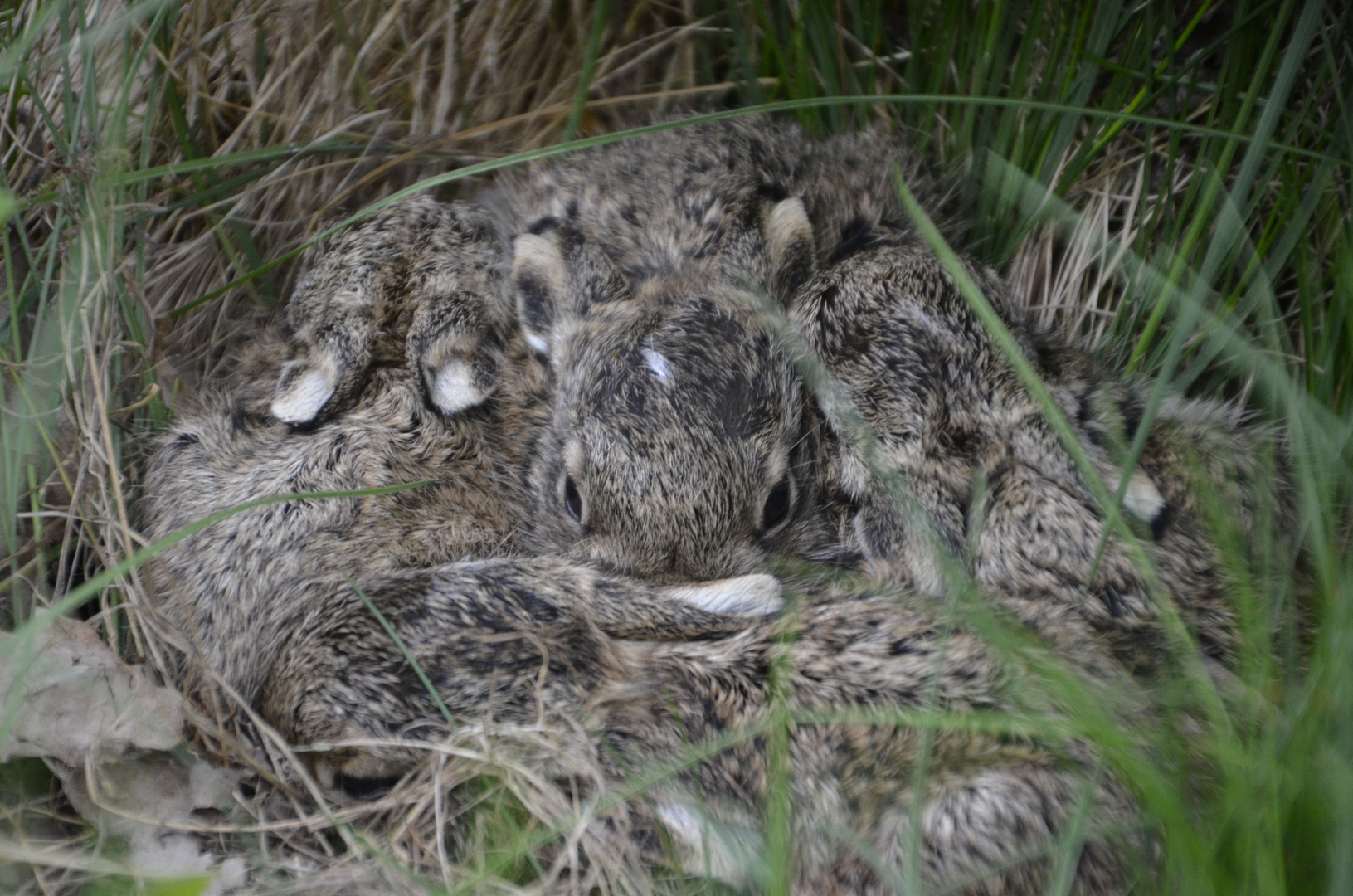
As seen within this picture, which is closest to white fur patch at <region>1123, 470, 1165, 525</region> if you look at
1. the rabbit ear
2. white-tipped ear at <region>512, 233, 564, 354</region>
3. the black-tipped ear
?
the black-tipped ear

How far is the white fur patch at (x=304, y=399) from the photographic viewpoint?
311 cm

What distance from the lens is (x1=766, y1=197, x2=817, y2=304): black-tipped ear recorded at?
324 cm

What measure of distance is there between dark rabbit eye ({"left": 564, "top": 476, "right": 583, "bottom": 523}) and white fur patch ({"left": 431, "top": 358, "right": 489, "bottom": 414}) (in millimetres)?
439

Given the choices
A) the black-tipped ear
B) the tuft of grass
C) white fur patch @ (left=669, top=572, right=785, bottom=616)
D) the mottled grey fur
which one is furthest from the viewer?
the black-tipped ear

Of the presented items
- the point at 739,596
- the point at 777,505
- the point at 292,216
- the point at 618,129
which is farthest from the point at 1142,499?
the point at 292,216

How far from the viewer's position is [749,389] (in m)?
2.90

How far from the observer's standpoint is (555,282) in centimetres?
332

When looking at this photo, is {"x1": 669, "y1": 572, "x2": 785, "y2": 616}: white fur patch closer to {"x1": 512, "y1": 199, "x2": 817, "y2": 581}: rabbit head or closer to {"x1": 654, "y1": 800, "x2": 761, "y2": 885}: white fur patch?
→ {"x1": 512, "y1": 199, "x2": 817, "y2": 581}: rabbit head

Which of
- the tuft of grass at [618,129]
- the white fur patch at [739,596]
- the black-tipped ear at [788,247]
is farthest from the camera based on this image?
the black-tipped ear at [788,247]

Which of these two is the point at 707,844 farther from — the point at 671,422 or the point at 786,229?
the point at 786,229

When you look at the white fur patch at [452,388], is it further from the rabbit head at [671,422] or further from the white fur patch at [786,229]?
the white fur patch at [786,229]

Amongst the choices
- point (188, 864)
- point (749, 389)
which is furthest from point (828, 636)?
point (188, 864)

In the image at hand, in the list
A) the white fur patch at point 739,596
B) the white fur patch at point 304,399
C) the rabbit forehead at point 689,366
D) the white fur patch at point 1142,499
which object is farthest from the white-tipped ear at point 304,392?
the white fur patch at point 1142,499

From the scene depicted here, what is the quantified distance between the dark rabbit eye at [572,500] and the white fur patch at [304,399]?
0.79 meters
